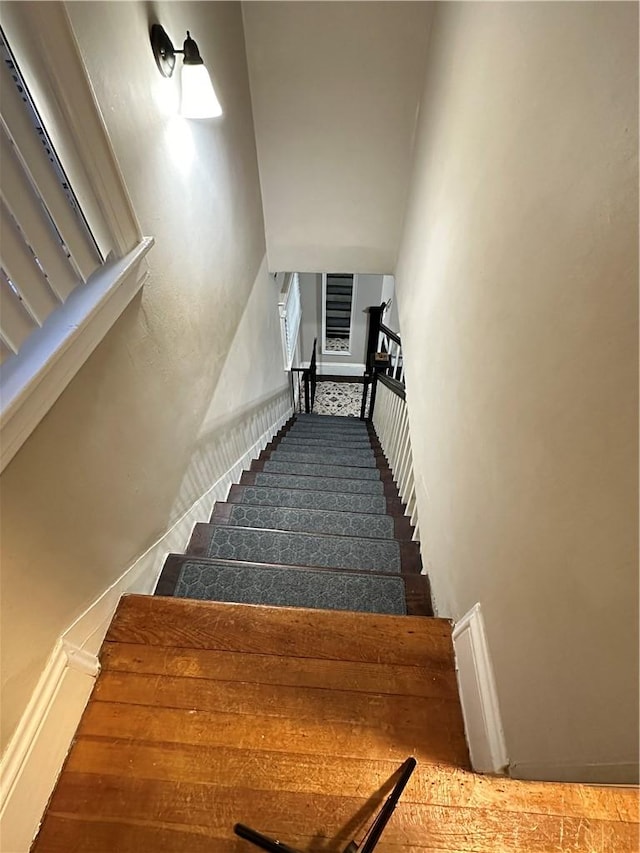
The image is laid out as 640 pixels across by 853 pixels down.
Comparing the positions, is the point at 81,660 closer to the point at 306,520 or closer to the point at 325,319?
the point at 306,520

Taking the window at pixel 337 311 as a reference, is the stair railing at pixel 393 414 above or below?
below

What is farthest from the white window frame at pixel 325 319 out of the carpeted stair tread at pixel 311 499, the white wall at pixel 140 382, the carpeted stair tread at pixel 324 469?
the carpeted stair tread at pixel 311 499

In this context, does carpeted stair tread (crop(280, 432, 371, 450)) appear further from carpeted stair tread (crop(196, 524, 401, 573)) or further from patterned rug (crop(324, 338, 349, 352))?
patterned rug (crop(324, 338, 349, 352))

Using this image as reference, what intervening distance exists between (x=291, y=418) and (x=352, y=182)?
3.09 metres

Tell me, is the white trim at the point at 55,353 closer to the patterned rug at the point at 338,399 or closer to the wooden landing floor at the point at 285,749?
the wooden landing floor at the point at 285,749

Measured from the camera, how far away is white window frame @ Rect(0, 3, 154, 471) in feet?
2.29

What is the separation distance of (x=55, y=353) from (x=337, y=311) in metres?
6.26

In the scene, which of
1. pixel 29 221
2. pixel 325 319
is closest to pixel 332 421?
pixel 325 319

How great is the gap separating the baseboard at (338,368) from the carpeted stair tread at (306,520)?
17.5 ft

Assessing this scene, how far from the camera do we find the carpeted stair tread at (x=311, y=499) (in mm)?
2383

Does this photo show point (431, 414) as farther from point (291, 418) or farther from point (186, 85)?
point (291, 418)

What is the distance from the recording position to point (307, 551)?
1.87 m

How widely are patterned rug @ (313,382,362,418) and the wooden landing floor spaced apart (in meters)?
5.24

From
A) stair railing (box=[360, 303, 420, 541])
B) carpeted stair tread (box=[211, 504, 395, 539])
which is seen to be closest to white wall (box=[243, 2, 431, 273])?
stair railing (box=[360, 303, 420, 541])
